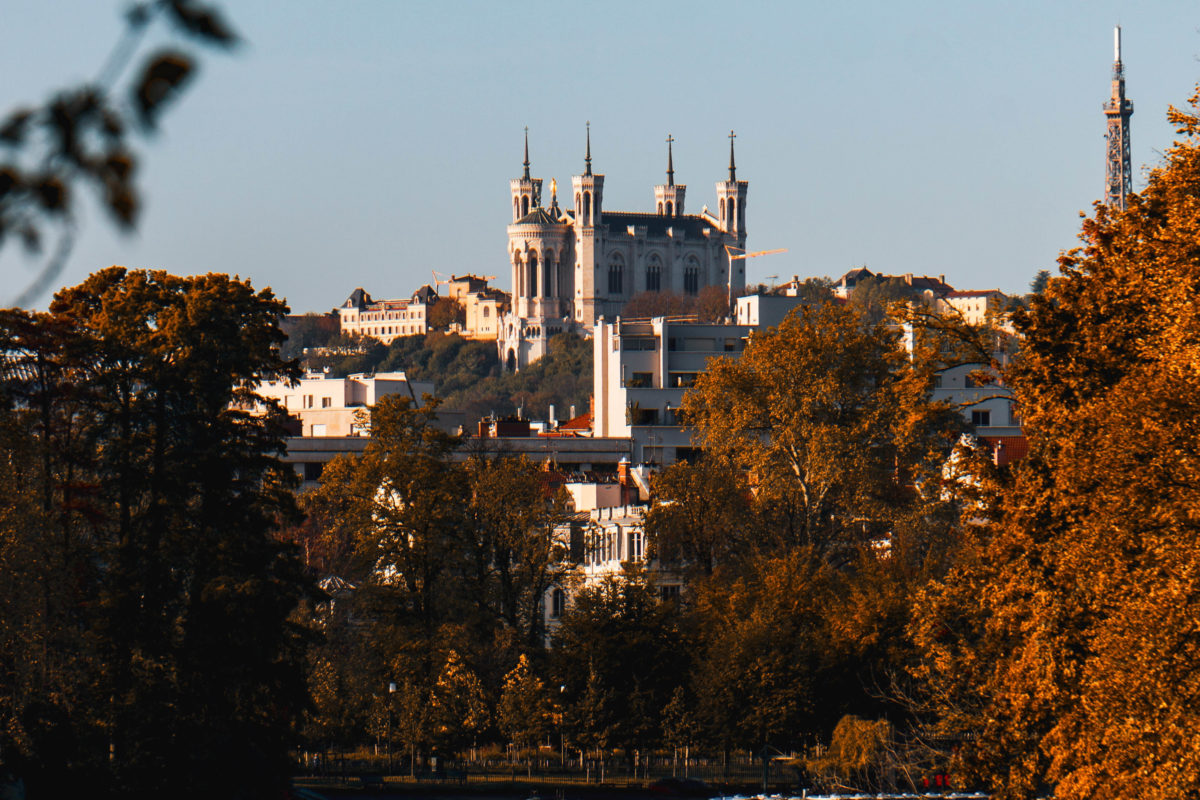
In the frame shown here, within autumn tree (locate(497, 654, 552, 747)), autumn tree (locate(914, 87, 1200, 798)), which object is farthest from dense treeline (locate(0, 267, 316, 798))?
autumn tree (locate(914, 87, 1200, 798))

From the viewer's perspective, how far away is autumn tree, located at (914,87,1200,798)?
19.4 metres

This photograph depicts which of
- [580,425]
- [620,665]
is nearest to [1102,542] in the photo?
[620,665]

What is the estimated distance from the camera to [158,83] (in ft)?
13.9

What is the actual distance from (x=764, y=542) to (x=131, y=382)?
22721 millimetres

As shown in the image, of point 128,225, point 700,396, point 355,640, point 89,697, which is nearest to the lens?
point 128,225

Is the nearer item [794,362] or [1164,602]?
[1164,602]

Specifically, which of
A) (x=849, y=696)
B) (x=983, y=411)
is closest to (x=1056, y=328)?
(x=849, y=696)

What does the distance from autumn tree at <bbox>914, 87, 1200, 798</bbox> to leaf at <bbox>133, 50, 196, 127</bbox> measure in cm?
1653

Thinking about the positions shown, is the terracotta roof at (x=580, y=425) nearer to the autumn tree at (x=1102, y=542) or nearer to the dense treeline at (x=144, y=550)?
the dense treeline at (x=144, y=550)

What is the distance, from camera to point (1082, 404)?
2383cm

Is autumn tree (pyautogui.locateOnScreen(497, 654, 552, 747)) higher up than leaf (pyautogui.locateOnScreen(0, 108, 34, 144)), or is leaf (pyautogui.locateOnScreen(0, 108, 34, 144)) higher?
leaf (pyautogui.locateOnScreen(0, 108, 34, 144))

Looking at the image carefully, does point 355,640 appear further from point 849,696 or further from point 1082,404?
point 1082,404

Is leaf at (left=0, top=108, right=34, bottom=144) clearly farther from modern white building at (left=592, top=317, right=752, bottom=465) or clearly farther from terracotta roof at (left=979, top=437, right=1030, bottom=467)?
modern white building at (left=592, top=317, right=752, bottom=465)

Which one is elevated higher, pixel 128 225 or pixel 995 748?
pixel 128 225
